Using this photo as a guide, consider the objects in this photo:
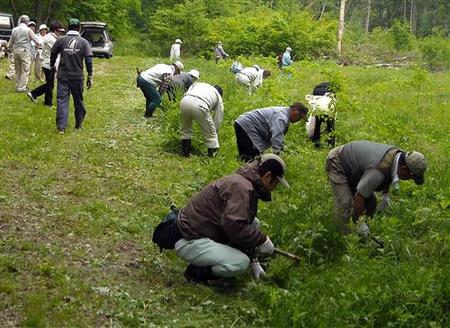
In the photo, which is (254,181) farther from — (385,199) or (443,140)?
(443,140)

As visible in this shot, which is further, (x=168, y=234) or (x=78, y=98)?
(x=78, y=98)

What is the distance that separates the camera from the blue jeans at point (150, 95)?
36.7ft

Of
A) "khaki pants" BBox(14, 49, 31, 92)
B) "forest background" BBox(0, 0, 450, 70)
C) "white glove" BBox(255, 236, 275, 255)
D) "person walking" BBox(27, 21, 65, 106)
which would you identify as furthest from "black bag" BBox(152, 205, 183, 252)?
"forest background" BBox(0, 0, 450, 70)

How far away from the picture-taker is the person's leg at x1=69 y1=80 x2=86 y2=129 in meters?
9.68

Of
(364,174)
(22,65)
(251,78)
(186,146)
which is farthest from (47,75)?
(364,174)

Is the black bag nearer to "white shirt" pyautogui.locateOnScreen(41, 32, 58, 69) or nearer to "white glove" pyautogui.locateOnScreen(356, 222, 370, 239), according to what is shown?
"white glove" pyautogui.locateOnScreen(356, 222, 370, 239)

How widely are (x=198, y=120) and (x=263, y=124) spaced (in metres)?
1.42

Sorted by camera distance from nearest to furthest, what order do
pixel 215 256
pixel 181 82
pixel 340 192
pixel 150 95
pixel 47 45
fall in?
pixel 215 256, pixel 340 192, pixel 181 82, pixel 150 95, pixel 47 45

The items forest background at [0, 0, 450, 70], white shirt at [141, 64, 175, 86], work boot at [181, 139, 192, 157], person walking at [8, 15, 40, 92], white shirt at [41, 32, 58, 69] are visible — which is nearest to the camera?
work boot at [181, 139, 192, 157]

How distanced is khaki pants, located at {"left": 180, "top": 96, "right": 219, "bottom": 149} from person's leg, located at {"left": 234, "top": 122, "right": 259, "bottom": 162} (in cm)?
86

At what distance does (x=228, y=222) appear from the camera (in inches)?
183

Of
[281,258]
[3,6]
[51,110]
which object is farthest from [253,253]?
[3,6]

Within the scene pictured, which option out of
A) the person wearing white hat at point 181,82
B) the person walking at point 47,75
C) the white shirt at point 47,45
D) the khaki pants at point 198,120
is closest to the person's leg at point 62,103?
the person walking at point 47,75

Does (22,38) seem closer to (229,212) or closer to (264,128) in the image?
(264,128)
